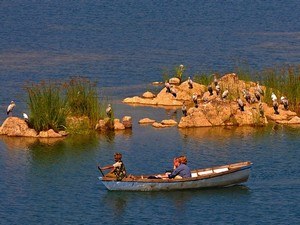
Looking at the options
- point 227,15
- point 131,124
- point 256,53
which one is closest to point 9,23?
point 227,15

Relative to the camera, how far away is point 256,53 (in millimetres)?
90500

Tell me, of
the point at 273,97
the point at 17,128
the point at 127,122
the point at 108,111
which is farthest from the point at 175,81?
the point at 17,128

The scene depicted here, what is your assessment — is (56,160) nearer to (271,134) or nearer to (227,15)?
(271,134)

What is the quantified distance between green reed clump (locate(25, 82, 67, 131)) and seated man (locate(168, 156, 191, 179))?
11.1 meters

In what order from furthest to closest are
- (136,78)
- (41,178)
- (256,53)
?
1. (256,53)
2. (136,78)
3. (41,178)

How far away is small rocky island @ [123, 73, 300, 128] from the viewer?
6253 centimetres

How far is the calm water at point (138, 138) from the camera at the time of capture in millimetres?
48875

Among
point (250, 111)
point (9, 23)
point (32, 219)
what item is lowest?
point (32, 219)

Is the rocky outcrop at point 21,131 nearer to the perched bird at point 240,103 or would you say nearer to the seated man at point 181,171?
the perched bird at point 240,103

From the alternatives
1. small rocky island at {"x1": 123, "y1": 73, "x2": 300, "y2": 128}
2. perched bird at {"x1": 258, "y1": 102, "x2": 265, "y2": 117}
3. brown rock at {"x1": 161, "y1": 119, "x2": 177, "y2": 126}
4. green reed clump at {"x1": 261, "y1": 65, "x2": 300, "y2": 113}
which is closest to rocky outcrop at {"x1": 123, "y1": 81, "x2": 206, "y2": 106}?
small rocky island at {"x1": 123, "y1": 73, "x2": 300, "y2": 128}

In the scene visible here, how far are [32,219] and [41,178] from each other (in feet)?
19.4

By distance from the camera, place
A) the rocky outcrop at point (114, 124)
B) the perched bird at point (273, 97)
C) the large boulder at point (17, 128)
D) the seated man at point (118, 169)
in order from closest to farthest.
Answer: the seated man at point (118, 169) → the large boulder at point (17, 128) → the rocky outcrop at point (114, 124) → the perched bird at point (273, 97)

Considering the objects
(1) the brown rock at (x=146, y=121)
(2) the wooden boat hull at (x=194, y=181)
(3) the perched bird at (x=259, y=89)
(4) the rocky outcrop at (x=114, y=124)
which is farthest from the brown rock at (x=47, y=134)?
(3) the perched bird at (x=259, y=89)

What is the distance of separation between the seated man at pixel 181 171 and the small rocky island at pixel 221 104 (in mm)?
11871
